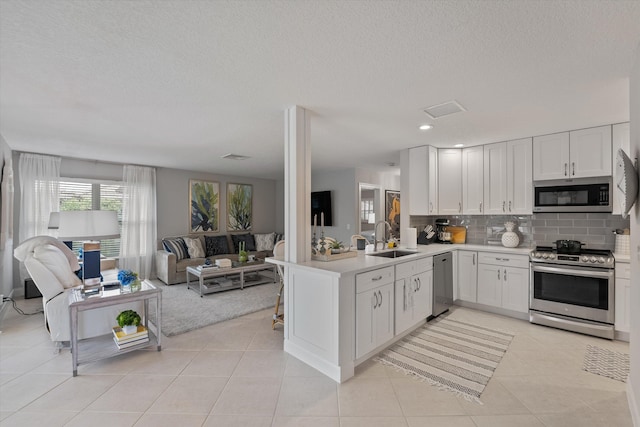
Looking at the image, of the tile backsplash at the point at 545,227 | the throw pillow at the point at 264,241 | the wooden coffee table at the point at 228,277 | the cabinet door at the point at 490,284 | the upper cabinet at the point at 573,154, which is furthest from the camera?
the throw pillow at the point at 264,241

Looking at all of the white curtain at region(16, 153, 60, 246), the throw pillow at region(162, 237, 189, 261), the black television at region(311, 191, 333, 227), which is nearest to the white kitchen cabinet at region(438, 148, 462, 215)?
the black television at region(311, 191, 333, 227)

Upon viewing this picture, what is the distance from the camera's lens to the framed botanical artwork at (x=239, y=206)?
7328 millimetres

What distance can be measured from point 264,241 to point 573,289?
19.5 ft

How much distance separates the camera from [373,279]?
103 inches

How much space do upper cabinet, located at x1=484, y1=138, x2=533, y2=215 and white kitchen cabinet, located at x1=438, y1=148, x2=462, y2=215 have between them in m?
0.37

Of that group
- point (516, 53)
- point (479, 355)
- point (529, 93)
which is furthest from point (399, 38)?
point (479, 355)

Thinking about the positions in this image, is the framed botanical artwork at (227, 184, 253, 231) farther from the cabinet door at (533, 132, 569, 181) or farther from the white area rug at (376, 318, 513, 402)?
the cabinet door at (533, 132, 569, 181)

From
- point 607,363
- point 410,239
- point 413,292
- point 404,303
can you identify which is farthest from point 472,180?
point 607,363

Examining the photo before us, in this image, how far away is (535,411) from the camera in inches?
78.1

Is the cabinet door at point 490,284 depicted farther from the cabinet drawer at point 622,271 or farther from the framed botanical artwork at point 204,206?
the framed botanical artwork at point 204,206

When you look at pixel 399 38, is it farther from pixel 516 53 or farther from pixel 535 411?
pixel 535 411

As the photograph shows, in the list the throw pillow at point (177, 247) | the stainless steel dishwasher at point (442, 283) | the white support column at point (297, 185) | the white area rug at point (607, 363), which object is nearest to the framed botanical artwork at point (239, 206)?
the throw pillow at point (177, 247)

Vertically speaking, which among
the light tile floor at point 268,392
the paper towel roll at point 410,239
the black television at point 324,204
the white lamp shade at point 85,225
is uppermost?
the black television at point 324,204

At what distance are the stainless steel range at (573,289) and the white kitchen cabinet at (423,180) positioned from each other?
1.43 metres
